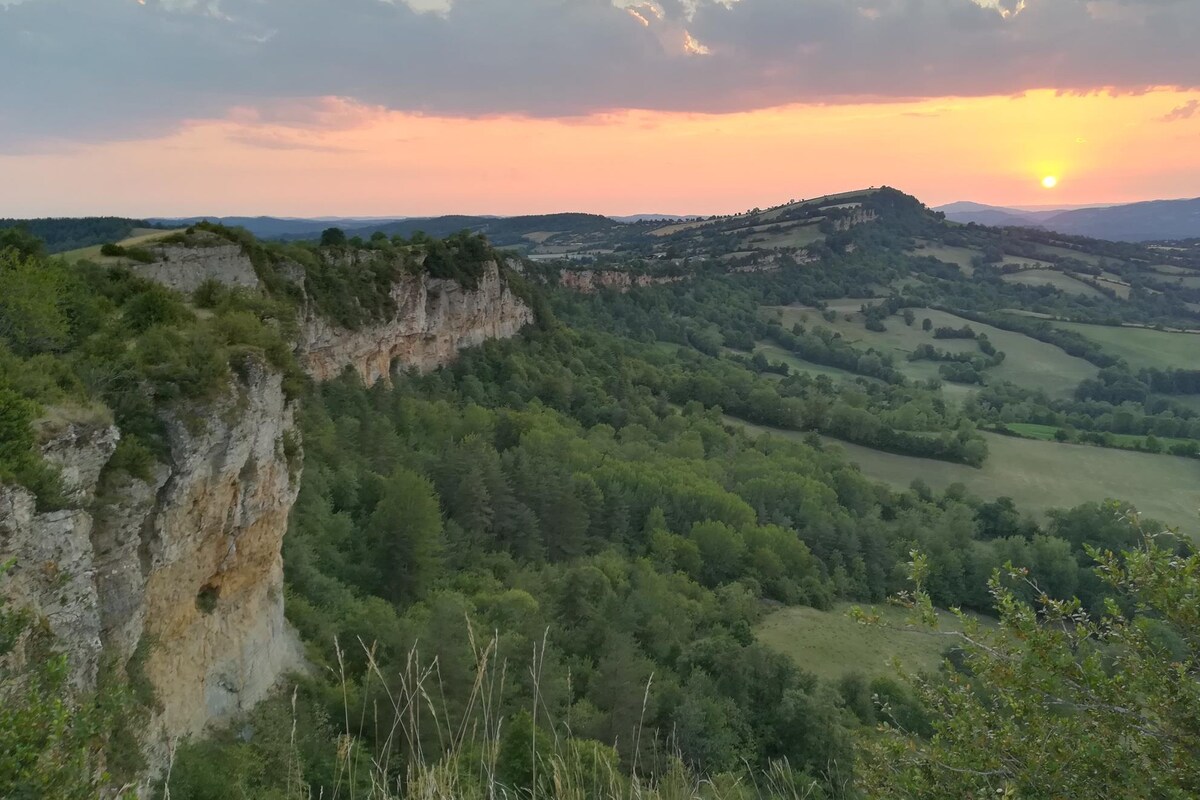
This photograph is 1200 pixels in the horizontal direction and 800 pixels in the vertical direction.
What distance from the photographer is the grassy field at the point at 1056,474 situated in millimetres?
53375

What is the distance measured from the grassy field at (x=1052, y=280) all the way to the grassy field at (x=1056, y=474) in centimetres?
9505

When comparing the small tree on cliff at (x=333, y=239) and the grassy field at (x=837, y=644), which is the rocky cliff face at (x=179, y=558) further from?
the small tree on cliff at (x=333, y=239)

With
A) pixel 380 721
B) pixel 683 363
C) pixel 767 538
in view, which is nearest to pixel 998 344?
pixel 683 363

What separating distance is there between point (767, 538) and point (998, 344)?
85616mm

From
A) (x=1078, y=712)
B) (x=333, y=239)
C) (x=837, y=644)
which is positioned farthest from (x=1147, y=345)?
(x=1078, y=712)

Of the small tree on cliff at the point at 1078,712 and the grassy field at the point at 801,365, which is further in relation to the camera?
the grassy field at the point at 801,365

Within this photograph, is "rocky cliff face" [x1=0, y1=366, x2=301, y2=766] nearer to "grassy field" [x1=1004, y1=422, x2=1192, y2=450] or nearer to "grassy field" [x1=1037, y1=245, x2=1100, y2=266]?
"grassy field" [x1=1004, y1=422, x2=1192, y2=450]

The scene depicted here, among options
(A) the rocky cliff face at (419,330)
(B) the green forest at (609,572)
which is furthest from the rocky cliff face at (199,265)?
→ (A) the rocky cliff face at (419,330)

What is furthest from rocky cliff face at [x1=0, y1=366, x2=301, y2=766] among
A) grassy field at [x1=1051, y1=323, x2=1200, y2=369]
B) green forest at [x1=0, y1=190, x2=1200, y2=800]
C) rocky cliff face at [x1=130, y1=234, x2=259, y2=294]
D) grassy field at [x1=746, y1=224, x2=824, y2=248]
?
grassy field at [x1=746, y1=224, x2=824, y2=248]

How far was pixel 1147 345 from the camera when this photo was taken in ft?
342

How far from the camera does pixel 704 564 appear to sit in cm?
3856

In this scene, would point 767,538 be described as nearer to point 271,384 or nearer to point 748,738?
point 748,738

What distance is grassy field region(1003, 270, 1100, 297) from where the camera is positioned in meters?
143

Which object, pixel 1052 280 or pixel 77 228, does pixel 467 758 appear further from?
pixel 1052 280
